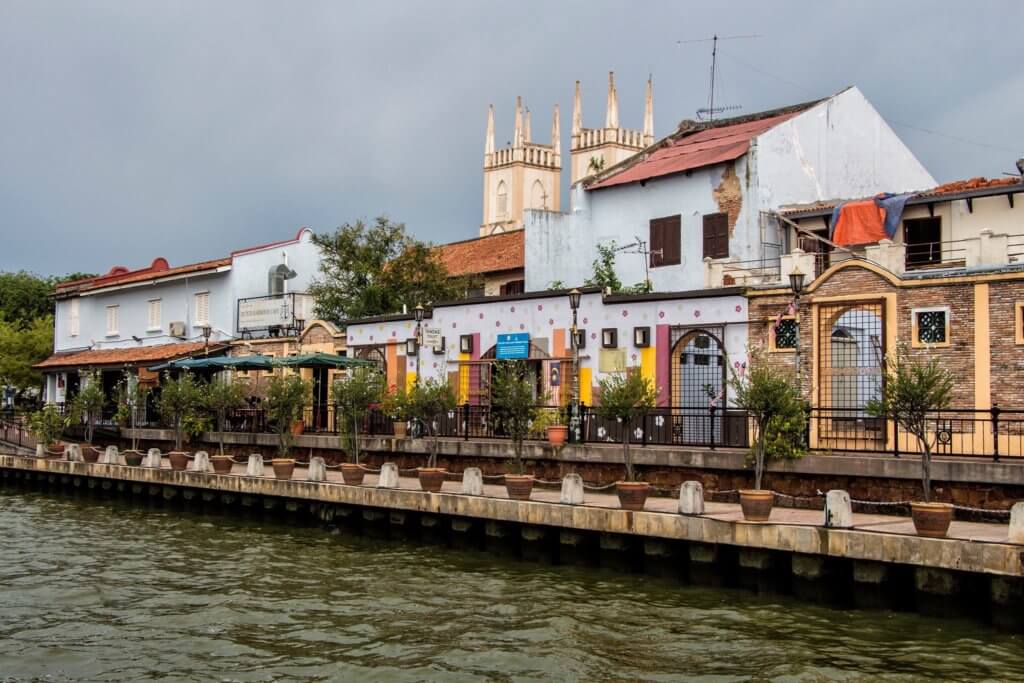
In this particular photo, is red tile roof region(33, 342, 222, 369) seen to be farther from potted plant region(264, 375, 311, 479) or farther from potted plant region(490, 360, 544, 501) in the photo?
potted plant region(490, 360, 544, 501)

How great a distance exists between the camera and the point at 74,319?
56.9 metres

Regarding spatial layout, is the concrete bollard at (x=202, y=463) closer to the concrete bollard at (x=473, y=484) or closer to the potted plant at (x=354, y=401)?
the potted plant at (x=354, y=401)

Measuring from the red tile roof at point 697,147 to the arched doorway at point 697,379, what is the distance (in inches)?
331

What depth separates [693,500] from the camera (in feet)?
69.1

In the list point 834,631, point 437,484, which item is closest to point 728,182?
point 437,484

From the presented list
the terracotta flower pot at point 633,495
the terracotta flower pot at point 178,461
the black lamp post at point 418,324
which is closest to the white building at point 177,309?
the black lamp post at point 418,324

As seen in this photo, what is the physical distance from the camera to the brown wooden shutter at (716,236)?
35562mm

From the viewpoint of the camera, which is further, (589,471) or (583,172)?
(583,172)

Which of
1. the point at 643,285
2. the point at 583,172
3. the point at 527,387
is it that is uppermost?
the point at 583,172

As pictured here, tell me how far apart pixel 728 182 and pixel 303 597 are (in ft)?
68.0

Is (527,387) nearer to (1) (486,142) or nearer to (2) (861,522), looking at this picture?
(2) (861,522)

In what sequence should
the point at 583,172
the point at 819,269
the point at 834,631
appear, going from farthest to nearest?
the point at 583,172
the point at 819,269
the point at 834,631

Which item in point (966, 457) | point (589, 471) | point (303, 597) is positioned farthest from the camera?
point (589, 471)

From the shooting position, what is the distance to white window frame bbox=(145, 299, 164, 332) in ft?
169
